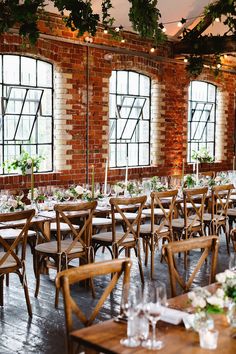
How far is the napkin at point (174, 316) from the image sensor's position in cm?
271

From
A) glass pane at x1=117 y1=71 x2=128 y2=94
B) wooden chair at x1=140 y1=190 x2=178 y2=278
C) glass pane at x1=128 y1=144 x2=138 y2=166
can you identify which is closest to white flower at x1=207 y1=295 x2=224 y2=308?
wooden chair at x1=140 y1=190 x2=178 y2=278

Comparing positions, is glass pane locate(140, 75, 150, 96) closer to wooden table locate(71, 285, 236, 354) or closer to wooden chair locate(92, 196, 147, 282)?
wooden chair locate(92, 196, 147, 282)

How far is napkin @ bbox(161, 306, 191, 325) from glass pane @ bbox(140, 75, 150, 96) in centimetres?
828

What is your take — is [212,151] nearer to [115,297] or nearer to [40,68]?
[40,68]

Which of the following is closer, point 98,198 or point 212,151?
point 98,198

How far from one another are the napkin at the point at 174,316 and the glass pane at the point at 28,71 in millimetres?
6405

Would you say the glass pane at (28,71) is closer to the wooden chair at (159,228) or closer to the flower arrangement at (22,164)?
the flower arrangement at (22,164)

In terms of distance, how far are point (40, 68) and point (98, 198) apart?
2.77m

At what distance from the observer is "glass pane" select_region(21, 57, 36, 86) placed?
28.1ft

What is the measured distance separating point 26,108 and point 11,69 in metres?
0.68

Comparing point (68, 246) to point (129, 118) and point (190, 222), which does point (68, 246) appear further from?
point (129, 118)

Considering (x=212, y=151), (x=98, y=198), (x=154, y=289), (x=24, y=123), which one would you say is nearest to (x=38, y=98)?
(x=24, y=123)

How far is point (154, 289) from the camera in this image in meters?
2.61

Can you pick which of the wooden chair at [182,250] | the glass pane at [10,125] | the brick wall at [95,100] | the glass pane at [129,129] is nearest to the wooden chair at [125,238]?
the wooden chair at [182,250]
